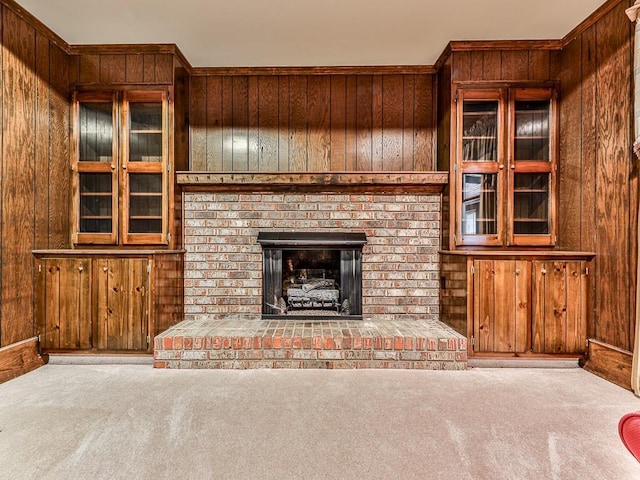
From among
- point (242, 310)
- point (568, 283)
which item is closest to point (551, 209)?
point (568, 283)

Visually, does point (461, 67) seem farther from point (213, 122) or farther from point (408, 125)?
point (213, 122)

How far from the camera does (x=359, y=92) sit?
329 centimetres

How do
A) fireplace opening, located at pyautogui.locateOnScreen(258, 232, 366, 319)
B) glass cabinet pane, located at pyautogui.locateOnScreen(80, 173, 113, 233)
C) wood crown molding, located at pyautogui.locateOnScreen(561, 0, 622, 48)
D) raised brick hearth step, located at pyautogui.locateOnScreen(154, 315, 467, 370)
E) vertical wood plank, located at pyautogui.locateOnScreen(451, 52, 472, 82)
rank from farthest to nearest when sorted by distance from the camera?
fireplace opening, located at pyautogui.locateOnScreen(258, 232, 366, 319)
glass cabinet pane, located at pyautogui.locateOnScreen(80, 173, 113, 233)
vertical wood plank, located at pyautogui.locateOnScreen(451, 52, 472, 82)
raised brick hearth step, located at pyautogui.locateOnScreen(154, 315, 467, 370)
wood crown molding, located at pyautogui.locateOnScreen(561, 0, 622, 48)

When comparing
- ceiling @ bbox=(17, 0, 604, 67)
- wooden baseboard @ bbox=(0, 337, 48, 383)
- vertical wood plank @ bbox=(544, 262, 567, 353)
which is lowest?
wooden baseboard @ bbox=(0, 337, 48, 383)

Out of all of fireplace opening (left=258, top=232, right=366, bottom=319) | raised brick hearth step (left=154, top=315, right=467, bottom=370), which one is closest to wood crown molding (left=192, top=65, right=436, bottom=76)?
fireplace opening (left=258, top=232, right=366, bottom=319)

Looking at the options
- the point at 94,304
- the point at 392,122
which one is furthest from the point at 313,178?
the point at 94,304

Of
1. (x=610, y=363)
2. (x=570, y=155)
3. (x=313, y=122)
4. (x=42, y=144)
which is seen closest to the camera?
(x=610, y=363)

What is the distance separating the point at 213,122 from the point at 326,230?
5.12 ft

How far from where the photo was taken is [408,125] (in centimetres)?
329

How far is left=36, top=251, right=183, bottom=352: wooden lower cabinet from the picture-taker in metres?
2.61

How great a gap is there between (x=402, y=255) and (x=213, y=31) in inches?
99.1

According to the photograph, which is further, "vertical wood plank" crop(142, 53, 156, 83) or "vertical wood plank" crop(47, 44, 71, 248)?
"vertical wood plank" crop(142, 53, 156, 83)

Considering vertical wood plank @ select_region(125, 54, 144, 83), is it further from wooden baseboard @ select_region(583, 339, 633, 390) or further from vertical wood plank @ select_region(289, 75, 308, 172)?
wooden baseboard @ select_region(583, 339, 633, 390)

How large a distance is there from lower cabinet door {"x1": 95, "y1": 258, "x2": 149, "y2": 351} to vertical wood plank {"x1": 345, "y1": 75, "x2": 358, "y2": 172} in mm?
2117
